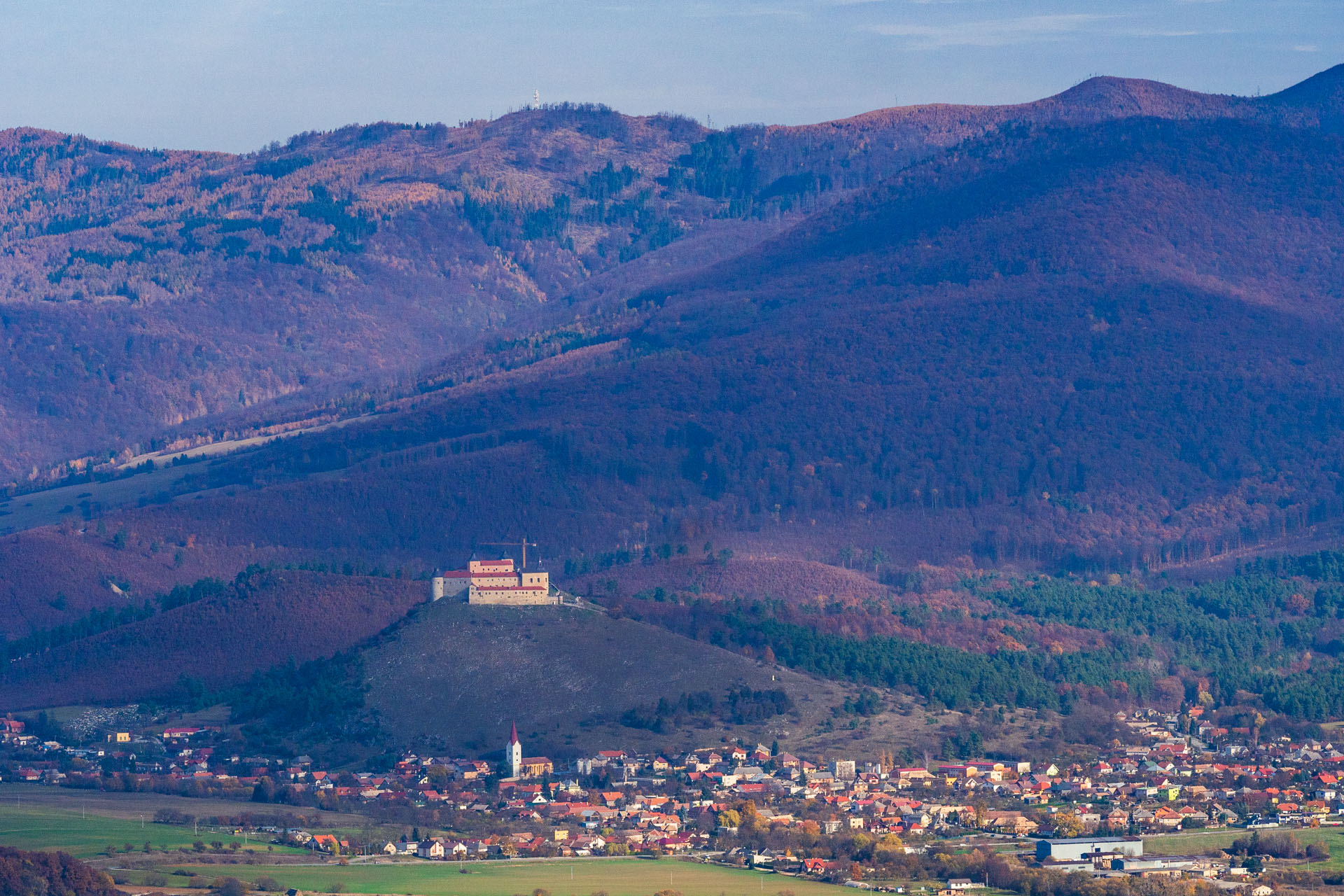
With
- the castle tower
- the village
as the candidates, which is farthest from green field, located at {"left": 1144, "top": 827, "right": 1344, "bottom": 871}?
the castle tower

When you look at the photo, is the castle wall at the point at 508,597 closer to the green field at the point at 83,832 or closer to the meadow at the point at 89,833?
the meadow at the point at 89,833

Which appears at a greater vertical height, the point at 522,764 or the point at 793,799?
the point at 522,764

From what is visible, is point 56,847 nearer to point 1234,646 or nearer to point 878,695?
point 878,695

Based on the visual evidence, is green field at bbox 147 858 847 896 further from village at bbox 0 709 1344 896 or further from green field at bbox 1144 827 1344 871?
green field at bbox 1144 827 1344 871

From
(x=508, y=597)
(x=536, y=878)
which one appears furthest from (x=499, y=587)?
(x=536, y=878)

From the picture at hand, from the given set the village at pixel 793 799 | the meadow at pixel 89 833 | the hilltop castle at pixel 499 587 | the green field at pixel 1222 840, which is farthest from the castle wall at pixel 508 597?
the green field at pixel 1222 840

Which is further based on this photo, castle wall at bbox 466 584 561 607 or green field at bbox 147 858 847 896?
castle wall at bbox 466 584 561 607

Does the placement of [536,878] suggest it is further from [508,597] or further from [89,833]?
[508,597]
